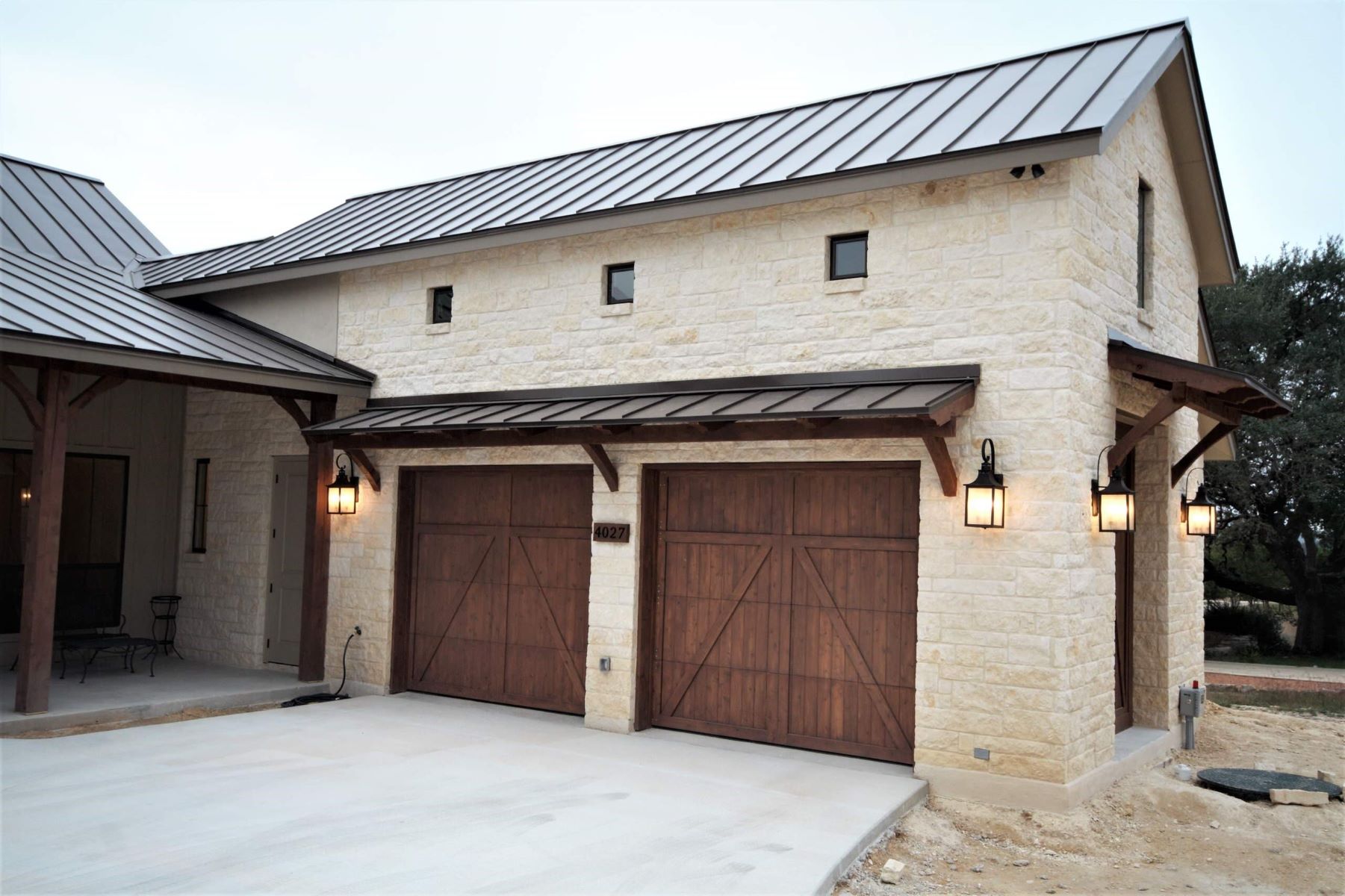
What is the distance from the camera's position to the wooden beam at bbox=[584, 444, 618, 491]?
8797mm

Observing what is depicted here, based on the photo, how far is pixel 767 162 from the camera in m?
8.78

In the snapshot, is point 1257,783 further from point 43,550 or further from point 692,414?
point 43,550

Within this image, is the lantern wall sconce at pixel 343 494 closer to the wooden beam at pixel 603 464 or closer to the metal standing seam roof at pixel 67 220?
the wooden beam at pixel 603 464

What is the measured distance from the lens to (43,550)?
848cm

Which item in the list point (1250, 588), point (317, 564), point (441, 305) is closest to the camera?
point (441, 305)

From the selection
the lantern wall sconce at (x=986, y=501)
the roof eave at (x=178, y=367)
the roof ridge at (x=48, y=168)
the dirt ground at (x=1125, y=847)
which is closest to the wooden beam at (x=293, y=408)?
the roof eave at (x=178, y=367)

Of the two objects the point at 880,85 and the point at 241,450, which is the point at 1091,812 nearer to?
the point at 880,85

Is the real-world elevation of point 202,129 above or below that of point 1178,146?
above

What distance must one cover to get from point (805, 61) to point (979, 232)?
78434 mm

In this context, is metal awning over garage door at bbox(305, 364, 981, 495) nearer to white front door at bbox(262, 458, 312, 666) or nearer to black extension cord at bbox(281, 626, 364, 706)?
white front door at bbox(262, 458, 312, 666)

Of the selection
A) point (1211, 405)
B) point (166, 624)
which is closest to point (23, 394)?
point (166, 624)

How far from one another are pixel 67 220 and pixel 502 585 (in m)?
8.41

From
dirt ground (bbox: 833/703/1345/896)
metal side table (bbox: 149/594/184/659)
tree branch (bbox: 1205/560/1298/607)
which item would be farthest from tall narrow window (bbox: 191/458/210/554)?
tree branch (bbox: 1205/560/1298/607)

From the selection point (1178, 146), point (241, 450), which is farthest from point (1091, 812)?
point (241, 450)
